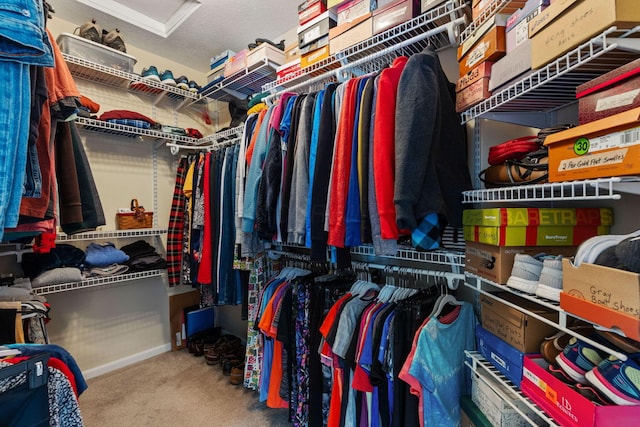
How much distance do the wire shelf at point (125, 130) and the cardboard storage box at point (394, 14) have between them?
181 cm

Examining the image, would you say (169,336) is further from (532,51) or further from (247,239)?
(532,51)

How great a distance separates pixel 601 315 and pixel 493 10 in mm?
937

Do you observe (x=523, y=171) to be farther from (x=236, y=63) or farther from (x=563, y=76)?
(x=236, y=63)

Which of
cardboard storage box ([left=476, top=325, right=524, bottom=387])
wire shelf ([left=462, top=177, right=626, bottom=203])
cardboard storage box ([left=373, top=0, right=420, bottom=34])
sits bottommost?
cardboard storage box ([left=476, top=325, right=524, bottom=387])

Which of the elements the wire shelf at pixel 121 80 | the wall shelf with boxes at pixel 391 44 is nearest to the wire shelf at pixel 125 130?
the wire shelf at pixel 121 80

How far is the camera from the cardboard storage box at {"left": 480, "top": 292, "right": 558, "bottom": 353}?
2.79 feet

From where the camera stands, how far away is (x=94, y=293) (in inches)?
89.7

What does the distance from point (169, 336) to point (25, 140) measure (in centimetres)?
227

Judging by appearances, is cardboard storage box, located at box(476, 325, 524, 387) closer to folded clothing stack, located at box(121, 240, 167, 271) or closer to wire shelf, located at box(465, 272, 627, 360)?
wire shelf, located at box(465, 272, 627, 360)

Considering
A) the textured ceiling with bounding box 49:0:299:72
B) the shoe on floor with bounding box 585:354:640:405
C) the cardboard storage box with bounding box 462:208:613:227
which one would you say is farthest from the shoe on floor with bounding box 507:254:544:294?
the textured ceiling with bounding box 49:0:299:72

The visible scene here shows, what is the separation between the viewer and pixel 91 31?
2.04 meters

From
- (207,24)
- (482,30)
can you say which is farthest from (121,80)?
(482,30)

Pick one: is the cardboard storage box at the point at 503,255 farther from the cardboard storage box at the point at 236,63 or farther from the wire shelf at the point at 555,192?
the cardboard storage box at the point at 236,63

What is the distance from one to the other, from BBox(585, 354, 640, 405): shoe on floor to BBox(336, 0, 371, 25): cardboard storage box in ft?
4.89
